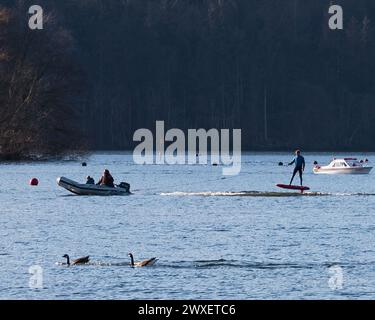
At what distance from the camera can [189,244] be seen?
145 ft

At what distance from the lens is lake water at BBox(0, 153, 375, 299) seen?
34.1 m

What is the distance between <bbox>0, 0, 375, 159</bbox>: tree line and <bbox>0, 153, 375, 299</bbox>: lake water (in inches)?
3342

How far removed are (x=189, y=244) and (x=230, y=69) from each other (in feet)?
417

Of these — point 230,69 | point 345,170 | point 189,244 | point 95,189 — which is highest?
point 230,69

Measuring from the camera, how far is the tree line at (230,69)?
164375 mm

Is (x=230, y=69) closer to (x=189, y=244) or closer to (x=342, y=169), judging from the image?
(x=342, y=169)

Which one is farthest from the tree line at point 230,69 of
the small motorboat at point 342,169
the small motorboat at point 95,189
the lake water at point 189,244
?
the small motorboat at point 95,189

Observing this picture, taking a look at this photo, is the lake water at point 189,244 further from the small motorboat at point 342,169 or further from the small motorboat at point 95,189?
the small motorboat at point 342,169

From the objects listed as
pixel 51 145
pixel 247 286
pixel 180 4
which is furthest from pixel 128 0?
pixel 247 286

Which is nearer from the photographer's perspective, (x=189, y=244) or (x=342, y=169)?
(x=189, y=244)

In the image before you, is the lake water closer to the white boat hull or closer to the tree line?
the white boat hull

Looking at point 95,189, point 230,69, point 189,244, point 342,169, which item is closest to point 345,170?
point 342,169

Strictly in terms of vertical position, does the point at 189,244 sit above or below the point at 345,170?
above

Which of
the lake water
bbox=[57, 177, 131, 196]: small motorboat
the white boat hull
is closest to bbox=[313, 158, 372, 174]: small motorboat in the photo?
the white boat hull
